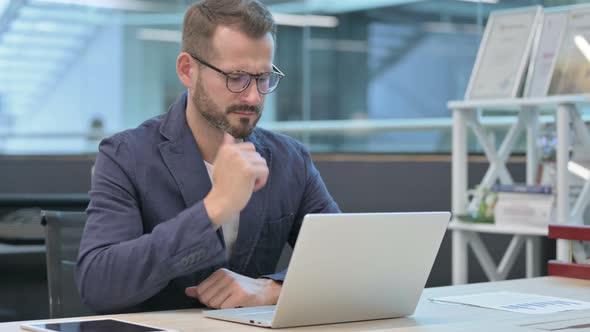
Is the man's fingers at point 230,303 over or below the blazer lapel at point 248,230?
below

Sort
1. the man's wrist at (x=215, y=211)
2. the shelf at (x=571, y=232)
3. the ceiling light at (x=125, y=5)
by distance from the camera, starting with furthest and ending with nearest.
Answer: the ceiling light at (x=125, y=5) → the shelf at (x=571, y=232) → the man's wrist at (x=215, y=211)

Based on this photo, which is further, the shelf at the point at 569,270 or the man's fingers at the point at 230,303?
the shelf at the point at 569,270

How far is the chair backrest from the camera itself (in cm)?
206

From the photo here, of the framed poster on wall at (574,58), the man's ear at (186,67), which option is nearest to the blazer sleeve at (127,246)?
the man's ear at (186,67)

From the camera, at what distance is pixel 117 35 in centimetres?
656

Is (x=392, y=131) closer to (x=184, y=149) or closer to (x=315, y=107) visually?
(x=315, y=107)

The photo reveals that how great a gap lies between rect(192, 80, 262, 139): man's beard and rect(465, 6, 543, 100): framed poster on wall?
1.89 m

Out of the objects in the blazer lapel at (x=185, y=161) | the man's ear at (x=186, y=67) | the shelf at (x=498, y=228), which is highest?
the man's ear at (x=186, y=67)

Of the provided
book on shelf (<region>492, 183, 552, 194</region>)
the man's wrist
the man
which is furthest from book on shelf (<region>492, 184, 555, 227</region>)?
the man's wrist

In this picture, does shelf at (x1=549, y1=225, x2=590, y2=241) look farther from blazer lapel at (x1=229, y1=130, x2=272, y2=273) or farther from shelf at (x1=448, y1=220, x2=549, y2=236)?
shelf at (x1=448, y1=220, x2=549, y2=236)

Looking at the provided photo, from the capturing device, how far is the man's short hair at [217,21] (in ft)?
6.39

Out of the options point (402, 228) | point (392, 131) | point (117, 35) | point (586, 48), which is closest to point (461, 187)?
point (586, 48)

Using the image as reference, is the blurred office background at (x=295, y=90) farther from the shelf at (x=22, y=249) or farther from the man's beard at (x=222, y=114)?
the man's beard at (x=222, y=114)

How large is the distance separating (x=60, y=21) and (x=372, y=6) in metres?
3.01
